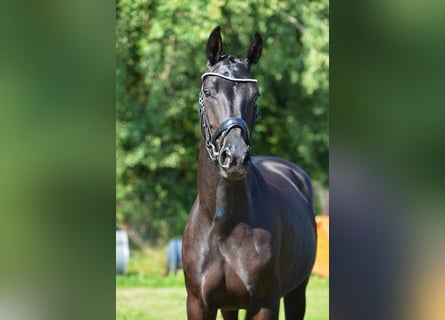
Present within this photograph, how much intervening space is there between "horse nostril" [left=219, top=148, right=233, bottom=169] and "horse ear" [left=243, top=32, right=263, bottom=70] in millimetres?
695

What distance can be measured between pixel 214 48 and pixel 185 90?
9.09 metres

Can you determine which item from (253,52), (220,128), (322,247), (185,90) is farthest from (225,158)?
(185,90)

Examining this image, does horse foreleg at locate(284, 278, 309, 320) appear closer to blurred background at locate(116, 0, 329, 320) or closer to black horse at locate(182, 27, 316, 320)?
black horse at locate(182, 27, 316, 320)

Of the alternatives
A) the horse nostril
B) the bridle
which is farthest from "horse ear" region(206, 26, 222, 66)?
the horse nostril

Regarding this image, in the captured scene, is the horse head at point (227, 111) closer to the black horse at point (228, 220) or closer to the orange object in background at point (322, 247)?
the black horse at point (228, 220)

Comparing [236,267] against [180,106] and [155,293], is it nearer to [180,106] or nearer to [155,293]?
[155,293]

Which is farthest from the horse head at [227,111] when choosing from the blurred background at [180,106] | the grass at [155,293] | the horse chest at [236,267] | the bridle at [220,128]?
the blurred background at [180,106]

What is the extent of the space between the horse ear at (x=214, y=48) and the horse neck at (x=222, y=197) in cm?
47

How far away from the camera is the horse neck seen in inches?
149
